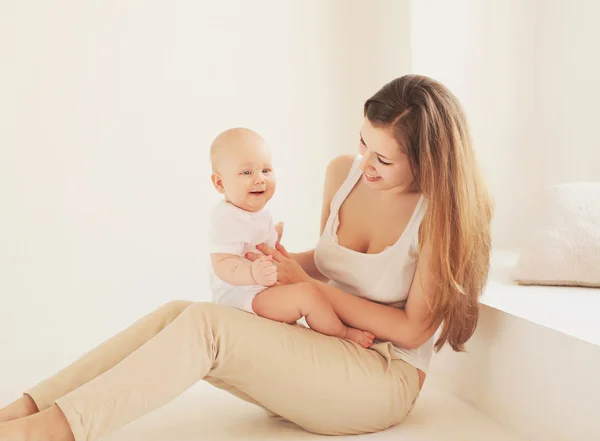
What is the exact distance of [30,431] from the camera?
1666 millimetres

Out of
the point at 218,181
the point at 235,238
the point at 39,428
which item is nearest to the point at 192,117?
the point at 218,181

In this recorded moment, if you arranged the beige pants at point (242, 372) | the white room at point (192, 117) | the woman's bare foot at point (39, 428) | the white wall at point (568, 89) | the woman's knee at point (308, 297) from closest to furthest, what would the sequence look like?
1. the woman's bare foot at point (39, 428)
2. the beige pants at point (242, 372)
3. the woman's knee at point (308, 297)
4. the white wall at point (568, 89)
5. the white room at point (192, 117)

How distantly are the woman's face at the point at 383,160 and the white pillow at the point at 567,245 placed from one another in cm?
60

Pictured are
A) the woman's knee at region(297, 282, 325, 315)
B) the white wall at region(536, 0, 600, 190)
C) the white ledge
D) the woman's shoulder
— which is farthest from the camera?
the white wall at region(536, 0, 600, 190)

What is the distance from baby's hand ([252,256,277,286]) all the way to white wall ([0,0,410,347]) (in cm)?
159

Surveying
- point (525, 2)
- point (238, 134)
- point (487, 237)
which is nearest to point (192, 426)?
point (238, 134)

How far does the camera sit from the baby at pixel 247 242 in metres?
1.98

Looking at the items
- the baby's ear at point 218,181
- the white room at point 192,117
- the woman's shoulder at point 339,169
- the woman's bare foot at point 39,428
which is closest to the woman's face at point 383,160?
the woman's shoulder at point 339,169

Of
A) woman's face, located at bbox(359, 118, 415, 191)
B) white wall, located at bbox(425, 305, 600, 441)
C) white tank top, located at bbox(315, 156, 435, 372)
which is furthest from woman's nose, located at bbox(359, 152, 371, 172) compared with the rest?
white wall, located at bbox(425, 305, 600, 441)

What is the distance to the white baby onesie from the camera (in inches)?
79.2

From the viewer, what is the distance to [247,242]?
2041 millimetres

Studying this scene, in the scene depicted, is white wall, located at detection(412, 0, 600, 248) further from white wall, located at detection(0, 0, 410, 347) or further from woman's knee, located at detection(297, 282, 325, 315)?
woman's knee, located at detection(297, 282, 325, 315)

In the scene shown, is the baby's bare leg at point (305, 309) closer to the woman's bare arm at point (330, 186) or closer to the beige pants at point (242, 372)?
the beige pants at point (242, 372)

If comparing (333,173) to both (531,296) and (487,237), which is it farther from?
(531,296)
